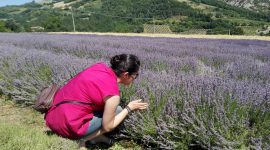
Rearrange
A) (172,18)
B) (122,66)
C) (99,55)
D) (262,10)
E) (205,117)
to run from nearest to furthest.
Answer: (205,117), (122,66), (99,55), (172,18), (262,10)

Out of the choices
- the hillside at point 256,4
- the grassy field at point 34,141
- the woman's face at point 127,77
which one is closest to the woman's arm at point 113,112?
the woman's face at point 127,77

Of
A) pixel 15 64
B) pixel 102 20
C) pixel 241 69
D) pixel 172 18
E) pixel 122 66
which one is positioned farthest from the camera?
pixel 172 18

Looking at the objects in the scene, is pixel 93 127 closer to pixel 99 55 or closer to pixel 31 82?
pixel 31 82

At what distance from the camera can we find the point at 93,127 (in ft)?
10.1

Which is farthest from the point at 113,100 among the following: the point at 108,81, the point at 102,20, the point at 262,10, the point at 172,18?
the point at 262,10

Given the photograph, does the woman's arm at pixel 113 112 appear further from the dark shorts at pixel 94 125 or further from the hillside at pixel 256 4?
the hillside at pixel 256 4

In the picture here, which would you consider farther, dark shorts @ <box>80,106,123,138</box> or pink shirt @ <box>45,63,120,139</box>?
dark shorts @ <box>80,106,123,138</box>

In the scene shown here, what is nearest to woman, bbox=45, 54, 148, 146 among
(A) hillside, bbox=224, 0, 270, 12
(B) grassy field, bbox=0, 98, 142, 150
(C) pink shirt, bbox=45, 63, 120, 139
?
(C) pink shirt, bbox=45, 63, 120, 139

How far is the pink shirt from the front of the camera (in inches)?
114

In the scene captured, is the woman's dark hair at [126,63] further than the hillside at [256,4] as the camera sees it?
No

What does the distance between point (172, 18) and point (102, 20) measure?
57.5 feet

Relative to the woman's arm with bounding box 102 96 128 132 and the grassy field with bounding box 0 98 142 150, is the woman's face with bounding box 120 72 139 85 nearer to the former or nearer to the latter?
the woman's arm with bounding box 102 96 128 132

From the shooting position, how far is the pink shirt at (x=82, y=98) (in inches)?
114

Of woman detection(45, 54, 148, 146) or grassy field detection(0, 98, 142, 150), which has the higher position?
woman detection(45, 54, 148, 146)
